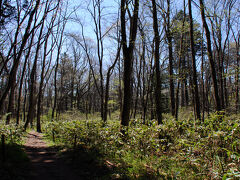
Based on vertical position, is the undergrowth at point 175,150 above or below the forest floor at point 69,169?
above

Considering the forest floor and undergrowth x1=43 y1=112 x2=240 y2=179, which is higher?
undergrowth x1=43 y1=112 x2=240 y2=179

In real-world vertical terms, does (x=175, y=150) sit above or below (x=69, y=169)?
above

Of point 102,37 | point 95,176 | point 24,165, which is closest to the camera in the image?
point 95,176

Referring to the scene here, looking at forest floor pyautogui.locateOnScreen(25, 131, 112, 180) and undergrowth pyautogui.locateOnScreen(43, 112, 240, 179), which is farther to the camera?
forest floor pyautogui.locateOnScreen(25, 131, 112, 180)

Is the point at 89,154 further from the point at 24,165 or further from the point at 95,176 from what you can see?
the point at 24,165

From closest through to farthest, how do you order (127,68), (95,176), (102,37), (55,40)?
(95,176) → (127,68) → (102,37) → (55,40)

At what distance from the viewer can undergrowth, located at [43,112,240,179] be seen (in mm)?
3180

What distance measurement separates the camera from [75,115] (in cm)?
1536

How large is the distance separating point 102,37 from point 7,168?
1361 cm

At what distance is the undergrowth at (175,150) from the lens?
318cm

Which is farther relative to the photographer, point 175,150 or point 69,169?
point 175,150

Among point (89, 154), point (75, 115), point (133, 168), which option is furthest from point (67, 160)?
point (75, 115)

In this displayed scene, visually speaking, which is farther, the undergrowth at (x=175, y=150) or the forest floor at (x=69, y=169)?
the forest floor at (x=69, y=169)

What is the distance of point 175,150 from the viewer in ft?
16.0
